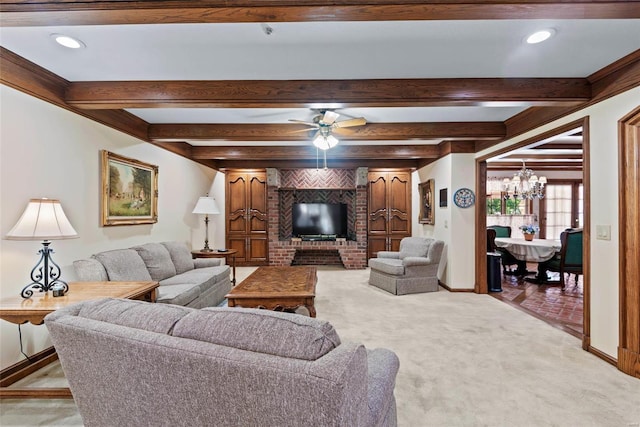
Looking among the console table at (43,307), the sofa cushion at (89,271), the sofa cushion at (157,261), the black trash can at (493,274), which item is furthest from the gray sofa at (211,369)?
the black trash can at (493,274)

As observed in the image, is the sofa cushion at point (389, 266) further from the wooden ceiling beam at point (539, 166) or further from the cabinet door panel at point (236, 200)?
the wooden ceiling beam at point (539, 166)

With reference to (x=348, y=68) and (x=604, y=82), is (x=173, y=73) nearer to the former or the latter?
(x=348, y=68)

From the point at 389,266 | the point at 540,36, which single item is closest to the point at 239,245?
the point at 389,266

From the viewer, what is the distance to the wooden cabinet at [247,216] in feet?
22.7

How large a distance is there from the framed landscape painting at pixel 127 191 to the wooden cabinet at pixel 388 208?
4275 mm

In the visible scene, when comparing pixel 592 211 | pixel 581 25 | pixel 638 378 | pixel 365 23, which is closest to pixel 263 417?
pixel 365 23

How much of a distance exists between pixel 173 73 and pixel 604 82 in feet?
11.9

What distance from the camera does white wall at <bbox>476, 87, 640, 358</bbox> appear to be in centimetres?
256

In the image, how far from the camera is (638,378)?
232 cm

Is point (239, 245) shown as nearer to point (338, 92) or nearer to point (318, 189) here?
point (318, 189)

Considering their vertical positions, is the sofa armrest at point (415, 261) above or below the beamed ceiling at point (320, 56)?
below

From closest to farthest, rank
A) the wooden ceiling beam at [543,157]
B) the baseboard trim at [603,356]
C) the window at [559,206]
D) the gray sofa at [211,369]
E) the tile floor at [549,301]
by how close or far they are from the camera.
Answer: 1. the gray sofa at [211,369]
2. the baseboard trim at [603,356]
3. the tile floor at [549,301]
4. the wooden ceiling beam at [543,157]
5. the window at [559,206]

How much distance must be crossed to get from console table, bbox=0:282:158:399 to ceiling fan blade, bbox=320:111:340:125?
234cm

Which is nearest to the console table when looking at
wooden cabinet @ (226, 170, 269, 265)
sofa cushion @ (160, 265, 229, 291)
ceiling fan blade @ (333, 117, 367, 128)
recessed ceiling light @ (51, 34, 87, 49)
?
sofa cushion @ (160, 265, 229, 291)
